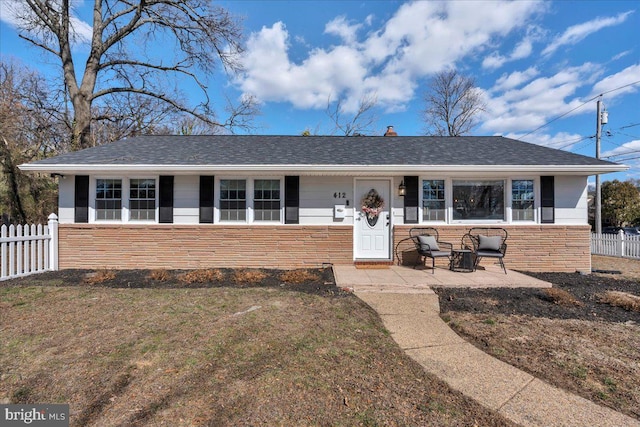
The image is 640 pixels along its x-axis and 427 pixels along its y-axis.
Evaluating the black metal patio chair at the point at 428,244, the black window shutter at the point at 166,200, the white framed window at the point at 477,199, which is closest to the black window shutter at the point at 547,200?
the white framed window at the point at 477,199

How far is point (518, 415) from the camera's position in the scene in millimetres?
2164

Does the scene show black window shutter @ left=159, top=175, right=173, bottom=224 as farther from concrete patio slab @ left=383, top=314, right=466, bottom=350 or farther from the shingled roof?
concrete patio slab @ left=383, top=314, right=466, bottom=350

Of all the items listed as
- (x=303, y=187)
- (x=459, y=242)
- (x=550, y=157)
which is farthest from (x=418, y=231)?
(x=550, y=157)

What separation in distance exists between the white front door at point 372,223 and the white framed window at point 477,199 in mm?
1793

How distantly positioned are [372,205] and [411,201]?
101 cm

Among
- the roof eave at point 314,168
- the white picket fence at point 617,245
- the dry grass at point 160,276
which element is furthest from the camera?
the white picket fence at point 617,245

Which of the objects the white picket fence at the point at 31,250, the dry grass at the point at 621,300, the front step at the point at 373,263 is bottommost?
the dry grass at the point at 621,300

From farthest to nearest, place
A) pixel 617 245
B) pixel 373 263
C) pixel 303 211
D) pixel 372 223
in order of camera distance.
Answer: pixel 617 245 < pixel 372 223 < pixel 303 211 < pixel 373 263

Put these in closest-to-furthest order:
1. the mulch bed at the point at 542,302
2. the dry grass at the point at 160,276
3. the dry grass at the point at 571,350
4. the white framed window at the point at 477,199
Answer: the dry grass at the point at 571,350
the mulch bed at the point at 542,302
the dry grass at the point at 160,276
the white framed window at the point at 477,199

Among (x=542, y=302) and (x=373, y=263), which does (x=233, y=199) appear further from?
(x=542, y=302)

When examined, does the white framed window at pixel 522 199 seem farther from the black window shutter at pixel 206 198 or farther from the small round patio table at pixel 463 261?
the black window shutter at pixel 206 198

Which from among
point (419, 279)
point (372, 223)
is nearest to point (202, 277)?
point (372, 223)

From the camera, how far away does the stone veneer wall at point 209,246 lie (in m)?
7.43

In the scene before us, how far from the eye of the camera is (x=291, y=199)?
7539mm
